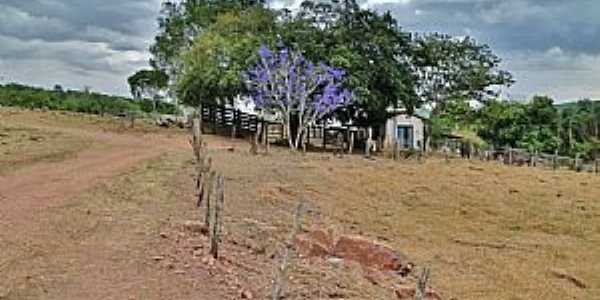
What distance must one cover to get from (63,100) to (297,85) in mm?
22749

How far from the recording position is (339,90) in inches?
1401

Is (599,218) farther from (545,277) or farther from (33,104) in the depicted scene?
(33,104)

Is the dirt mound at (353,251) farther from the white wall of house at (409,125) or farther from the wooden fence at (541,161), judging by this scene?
the white wall of house at (409,125)

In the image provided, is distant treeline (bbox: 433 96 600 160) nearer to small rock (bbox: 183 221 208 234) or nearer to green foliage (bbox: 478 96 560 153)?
green foliage (bbox: 478 96 560 153)

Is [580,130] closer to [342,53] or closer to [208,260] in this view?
[342,53]

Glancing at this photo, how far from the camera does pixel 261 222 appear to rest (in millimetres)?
13305

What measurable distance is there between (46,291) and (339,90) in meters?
28.1

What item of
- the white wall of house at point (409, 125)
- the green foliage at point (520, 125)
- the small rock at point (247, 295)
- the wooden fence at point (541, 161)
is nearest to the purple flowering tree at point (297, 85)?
the wooden fence at point (541, 161)

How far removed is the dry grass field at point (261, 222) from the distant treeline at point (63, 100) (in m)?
20.7

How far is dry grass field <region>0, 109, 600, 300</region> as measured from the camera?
8.88 metres

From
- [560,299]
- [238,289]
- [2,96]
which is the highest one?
[2,96]

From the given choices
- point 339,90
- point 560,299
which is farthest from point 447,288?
point 339,90

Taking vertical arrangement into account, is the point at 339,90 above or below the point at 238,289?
above

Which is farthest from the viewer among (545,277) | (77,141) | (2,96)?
(2,96)
